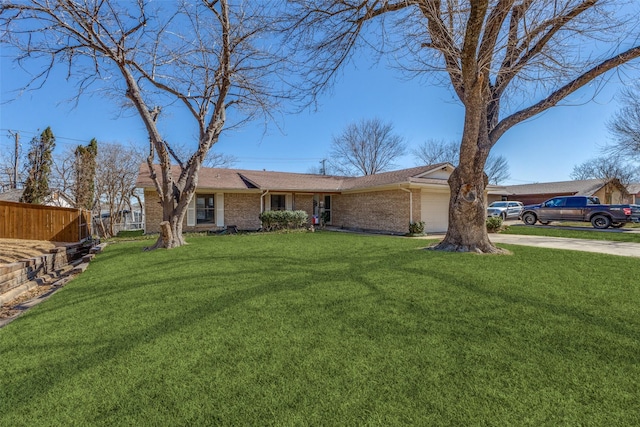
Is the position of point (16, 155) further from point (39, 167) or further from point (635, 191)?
point (635, 191)

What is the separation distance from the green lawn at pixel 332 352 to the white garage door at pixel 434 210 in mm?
8980

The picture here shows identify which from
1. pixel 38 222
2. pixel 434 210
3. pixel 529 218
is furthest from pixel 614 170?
pixel 38 222

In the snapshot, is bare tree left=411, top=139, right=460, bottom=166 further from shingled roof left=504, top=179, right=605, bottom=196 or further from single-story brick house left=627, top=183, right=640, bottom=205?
single-story brick house left=627, top=183, right=640, bottom=205

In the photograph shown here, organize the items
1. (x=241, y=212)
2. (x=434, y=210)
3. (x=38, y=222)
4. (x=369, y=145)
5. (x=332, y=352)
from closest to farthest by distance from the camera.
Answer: (x=332, y=352) < (x=38, y=222) < (x=434, y=210) < (x=241, y=212) < (x=369, y=145)

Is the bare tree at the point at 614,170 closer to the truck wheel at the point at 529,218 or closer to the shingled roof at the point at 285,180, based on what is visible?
the truck wheel at the point at 529,218

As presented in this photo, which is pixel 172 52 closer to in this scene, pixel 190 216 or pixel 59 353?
pixel 190 216

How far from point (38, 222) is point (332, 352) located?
12.5 meters

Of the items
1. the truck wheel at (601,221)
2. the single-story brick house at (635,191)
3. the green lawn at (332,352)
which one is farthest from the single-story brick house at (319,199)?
the single-story brick house at (635,191)

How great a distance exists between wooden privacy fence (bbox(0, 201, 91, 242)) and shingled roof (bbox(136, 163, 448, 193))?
3.12 metres

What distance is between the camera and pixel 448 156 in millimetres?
36438

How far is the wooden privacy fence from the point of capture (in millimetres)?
9758

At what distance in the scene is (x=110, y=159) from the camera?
20391mm

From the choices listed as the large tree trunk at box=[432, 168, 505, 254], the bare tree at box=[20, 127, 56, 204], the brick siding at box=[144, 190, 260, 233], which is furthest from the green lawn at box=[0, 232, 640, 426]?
the bare tree at box=[20, 127, 56, 204]

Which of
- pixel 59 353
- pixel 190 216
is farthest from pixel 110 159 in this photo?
pixel 59 353
